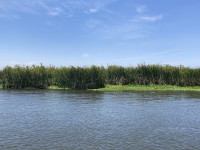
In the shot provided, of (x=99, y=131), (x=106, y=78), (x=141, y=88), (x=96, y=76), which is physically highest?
(x=96, y=76)

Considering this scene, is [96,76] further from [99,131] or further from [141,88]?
[99,131]

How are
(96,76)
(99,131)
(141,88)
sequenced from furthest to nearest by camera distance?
(96,76)
(141,88)
(99,131)

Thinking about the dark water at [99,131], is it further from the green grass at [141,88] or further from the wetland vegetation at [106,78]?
the wetland vegetation at [106,78]

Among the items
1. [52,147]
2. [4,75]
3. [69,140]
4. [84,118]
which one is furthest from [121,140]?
[4,75]

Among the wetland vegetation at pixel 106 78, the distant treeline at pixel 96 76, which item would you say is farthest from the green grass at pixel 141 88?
the distant treeline at pixel 96 76

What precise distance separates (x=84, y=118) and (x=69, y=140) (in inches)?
248

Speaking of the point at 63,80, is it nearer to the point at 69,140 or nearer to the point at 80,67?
the point at 80,67

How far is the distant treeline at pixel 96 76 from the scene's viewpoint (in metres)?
55.3

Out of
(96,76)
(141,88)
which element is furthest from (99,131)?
(96,76)

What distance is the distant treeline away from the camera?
5534 cm

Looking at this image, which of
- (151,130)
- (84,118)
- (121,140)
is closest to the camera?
(121,140)

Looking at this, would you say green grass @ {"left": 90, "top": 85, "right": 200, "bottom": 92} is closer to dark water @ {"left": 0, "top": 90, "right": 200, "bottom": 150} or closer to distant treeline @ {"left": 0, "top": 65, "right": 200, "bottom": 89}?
distant treeline @ {"left": 0, "top": 65, "right": 200, "bottom": 89}

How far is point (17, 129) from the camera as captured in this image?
1570 cm

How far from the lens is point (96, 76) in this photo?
185 feet
